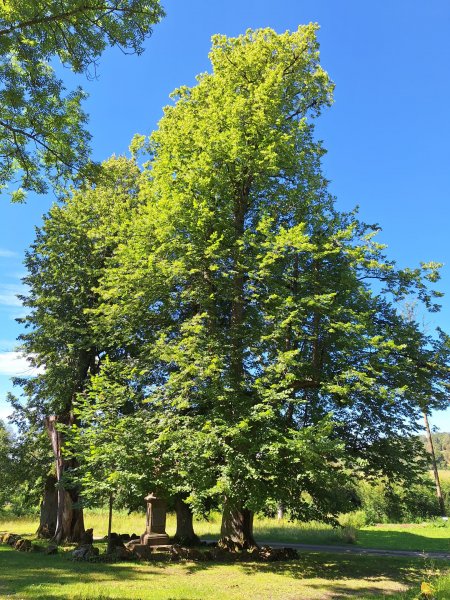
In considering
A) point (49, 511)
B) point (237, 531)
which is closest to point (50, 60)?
point (237, 531)

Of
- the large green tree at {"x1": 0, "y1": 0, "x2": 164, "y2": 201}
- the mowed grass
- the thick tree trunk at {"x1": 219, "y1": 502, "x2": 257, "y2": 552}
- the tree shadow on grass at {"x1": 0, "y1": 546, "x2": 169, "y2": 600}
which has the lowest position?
the mowed grass

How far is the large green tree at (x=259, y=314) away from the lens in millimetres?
12781

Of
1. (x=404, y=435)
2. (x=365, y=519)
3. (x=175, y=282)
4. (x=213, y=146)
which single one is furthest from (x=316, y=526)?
(x=213, y=146)

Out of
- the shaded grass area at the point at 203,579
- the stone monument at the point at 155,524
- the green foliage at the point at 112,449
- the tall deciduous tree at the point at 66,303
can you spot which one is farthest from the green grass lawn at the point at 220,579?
the tall deciduous tree at the point at 66,303

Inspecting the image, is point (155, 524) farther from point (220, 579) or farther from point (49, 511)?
point (49, 511)

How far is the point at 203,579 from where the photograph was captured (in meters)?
11.8

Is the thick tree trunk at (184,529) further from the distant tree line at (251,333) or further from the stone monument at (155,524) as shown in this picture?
the distant tree line at (251,333)

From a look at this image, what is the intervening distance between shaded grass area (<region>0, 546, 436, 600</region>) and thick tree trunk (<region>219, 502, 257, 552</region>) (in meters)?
1.47

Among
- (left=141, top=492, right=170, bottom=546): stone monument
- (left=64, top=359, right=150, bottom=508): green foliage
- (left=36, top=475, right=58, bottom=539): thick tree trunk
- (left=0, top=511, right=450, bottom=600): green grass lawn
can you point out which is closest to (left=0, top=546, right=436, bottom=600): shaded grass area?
(left=0, top=511, right=450, bottom=600): green grass lawn

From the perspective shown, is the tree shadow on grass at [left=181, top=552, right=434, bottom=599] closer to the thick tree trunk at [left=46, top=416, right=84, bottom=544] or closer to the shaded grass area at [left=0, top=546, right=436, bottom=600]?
the shaded grass area at [left=0, top=546, right=436, bottom=600]

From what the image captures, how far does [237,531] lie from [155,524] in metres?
3.65

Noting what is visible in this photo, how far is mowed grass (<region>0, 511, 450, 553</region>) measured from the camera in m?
22.8

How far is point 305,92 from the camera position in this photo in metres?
19.3

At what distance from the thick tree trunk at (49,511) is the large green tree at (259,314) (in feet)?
38.8
